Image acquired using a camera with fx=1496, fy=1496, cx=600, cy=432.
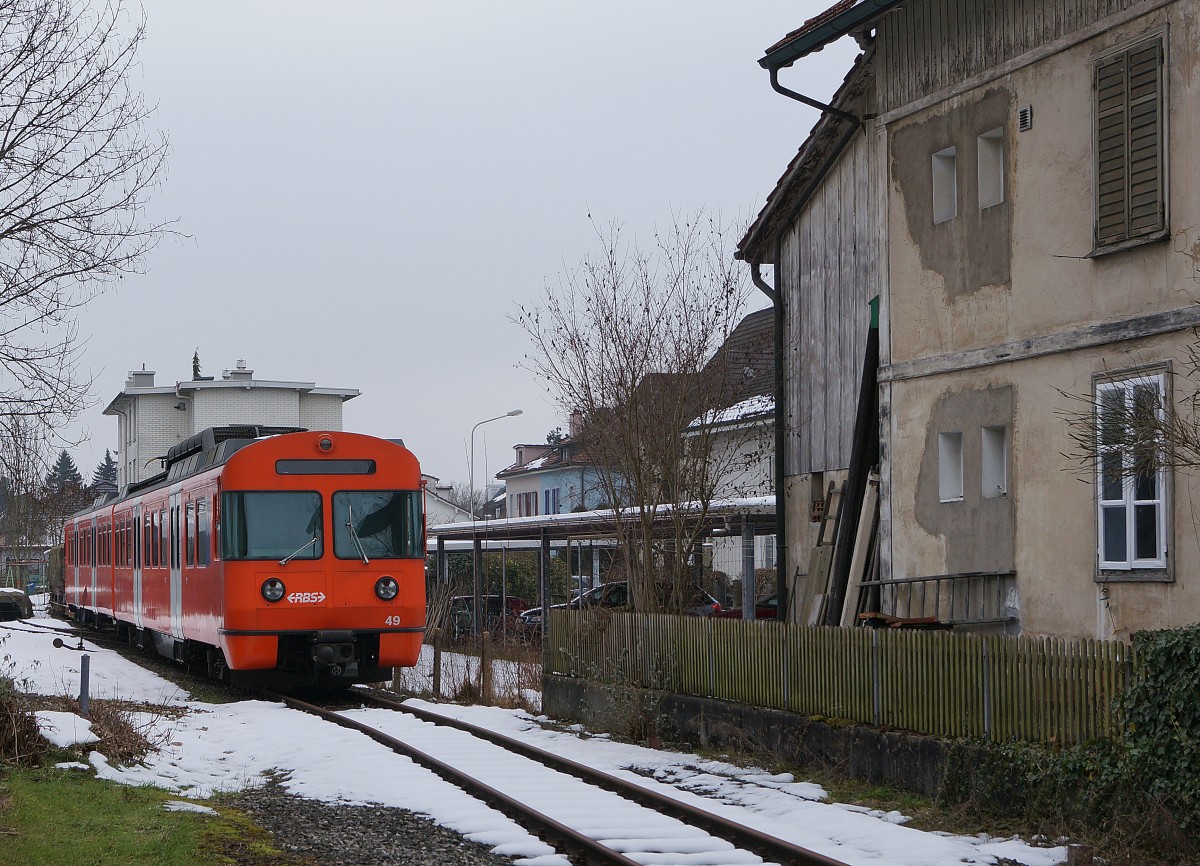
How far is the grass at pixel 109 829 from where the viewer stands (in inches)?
319

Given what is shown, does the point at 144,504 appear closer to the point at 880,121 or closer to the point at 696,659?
the point at 696,659

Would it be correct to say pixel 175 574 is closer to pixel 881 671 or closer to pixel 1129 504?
pixel 881 671

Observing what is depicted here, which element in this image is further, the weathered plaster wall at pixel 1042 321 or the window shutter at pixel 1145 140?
the window shutter at pixel 1145 140

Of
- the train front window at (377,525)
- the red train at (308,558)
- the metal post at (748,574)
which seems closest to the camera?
the red train at (308,558)

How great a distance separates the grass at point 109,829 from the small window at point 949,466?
7.38 m

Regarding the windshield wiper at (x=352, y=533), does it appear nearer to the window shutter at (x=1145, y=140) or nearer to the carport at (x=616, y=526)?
the carport at (x=616, y=526)

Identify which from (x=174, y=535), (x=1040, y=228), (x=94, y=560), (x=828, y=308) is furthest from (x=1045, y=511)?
(x=94, y=560)

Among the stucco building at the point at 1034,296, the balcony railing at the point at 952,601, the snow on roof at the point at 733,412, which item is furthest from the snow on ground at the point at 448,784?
the snow on roof at the point at 733,412

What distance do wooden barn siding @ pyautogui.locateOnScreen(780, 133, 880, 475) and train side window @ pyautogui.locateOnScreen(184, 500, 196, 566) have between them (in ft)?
25.7

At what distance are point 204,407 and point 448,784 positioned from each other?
5970 cm

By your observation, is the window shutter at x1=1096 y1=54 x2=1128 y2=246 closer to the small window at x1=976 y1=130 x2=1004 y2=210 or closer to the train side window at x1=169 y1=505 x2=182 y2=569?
the small window at x1=976 y1=130 x2=1004 y2=210

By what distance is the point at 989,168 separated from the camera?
13.8 meters

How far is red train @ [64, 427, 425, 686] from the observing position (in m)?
17.6

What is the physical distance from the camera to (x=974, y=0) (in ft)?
45.5
